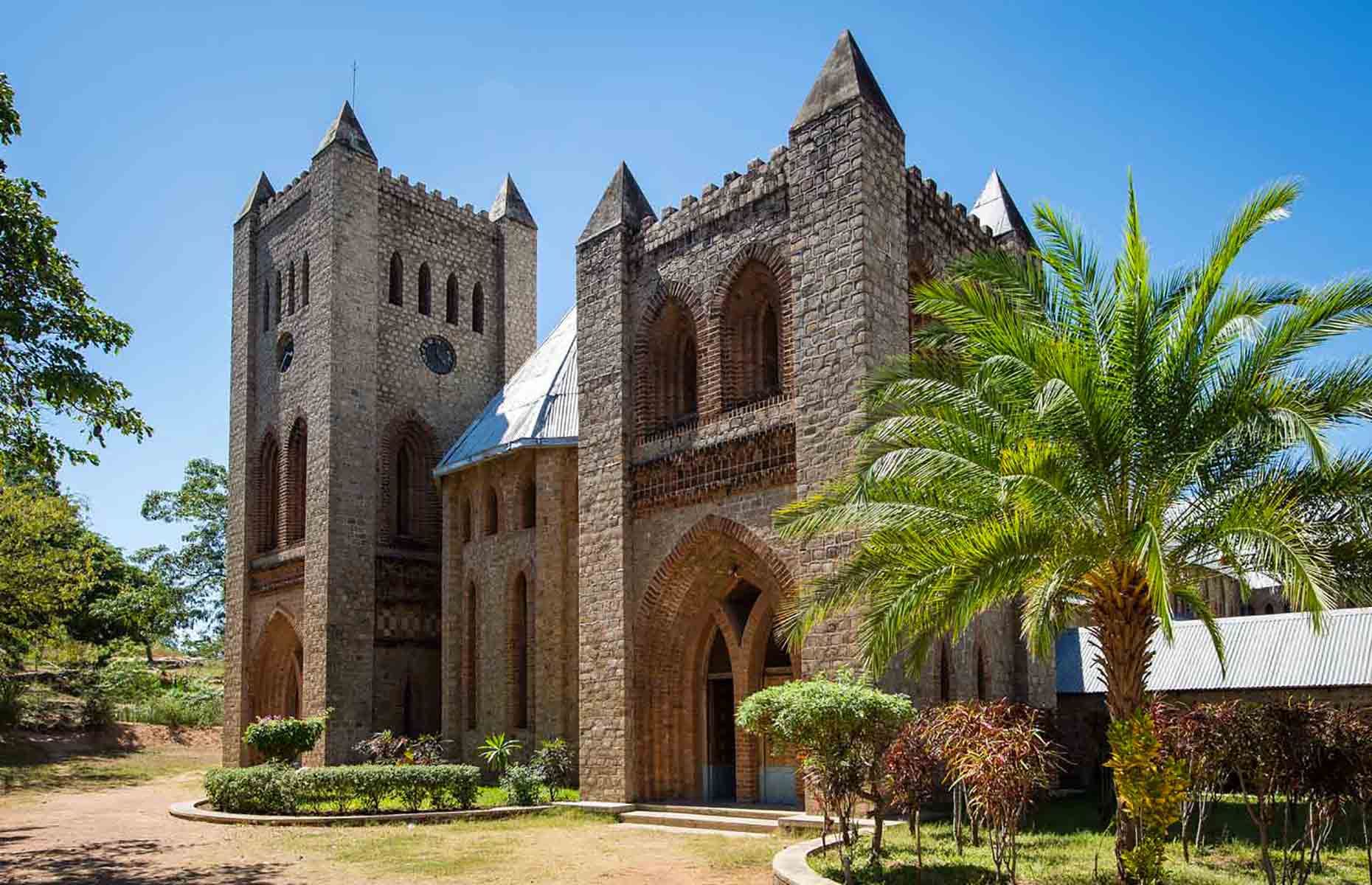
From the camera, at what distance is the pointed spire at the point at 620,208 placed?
19.8 m

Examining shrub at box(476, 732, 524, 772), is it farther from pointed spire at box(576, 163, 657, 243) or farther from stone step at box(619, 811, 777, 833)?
pointed spire at box(576, 163, 657, 243)

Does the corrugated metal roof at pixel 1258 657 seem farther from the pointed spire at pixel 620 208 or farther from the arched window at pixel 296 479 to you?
the arched window at pixel 296 479

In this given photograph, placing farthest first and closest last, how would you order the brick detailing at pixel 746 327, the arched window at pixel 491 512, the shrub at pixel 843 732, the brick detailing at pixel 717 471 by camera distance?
the arched window at pixel 491 512, the brick detailing at pixel 746 327, the brick detailing at pixel 717 471, the shrub at pixel 843 732

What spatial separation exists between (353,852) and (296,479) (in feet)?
49.7

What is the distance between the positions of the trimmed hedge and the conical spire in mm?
17374

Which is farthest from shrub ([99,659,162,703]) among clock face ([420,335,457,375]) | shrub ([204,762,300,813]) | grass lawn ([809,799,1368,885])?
grass lawn ([809,799,1368,885])

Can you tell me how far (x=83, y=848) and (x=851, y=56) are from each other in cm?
1523

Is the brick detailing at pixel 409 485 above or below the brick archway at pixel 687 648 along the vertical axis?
above

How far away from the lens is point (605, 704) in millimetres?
18172

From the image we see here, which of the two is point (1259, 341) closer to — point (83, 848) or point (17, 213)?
point (17, 213)

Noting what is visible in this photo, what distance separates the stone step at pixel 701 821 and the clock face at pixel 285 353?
16.4 m

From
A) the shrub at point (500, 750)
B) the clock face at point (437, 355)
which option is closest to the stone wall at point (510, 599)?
the shrub at point (500, 750)

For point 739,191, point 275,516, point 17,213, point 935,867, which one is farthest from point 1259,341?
point 275,516

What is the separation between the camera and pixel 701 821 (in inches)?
638
